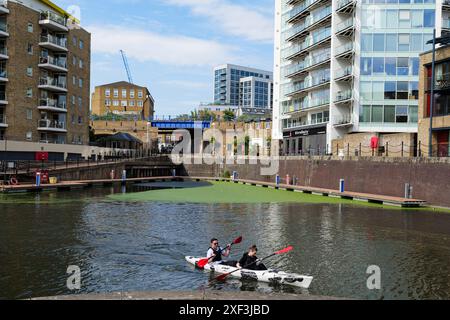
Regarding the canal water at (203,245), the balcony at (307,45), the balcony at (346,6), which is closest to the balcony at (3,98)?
the canal water at (203,245)

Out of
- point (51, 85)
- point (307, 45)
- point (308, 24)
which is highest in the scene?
point (308, 24)

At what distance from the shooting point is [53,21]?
217 ft

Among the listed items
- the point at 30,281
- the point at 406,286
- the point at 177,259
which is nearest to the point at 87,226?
the point at 177,259

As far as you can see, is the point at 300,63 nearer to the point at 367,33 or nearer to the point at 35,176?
the point at 367,33

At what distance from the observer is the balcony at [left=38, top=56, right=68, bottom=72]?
6549cm

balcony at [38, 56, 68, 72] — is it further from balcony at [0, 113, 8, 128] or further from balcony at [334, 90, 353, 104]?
balcony at [334, 90, 353, 104]

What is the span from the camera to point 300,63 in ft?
241

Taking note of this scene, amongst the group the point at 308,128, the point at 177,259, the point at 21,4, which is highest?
the point at 21,4

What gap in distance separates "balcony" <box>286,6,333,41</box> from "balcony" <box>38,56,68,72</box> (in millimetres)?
37481

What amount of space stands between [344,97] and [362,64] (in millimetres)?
4881

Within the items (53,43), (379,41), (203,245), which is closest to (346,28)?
(379,41)

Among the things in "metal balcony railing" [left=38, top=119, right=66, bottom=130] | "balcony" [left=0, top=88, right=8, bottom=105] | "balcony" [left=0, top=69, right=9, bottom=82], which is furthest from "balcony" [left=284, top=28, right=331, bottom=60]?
"balcony" [left=0, top=88, right=8, bottom=105]

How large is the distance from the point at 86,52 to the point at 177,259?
6718cm

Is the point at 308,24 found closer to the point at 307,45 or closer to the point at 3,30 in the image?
the point at 307,45
